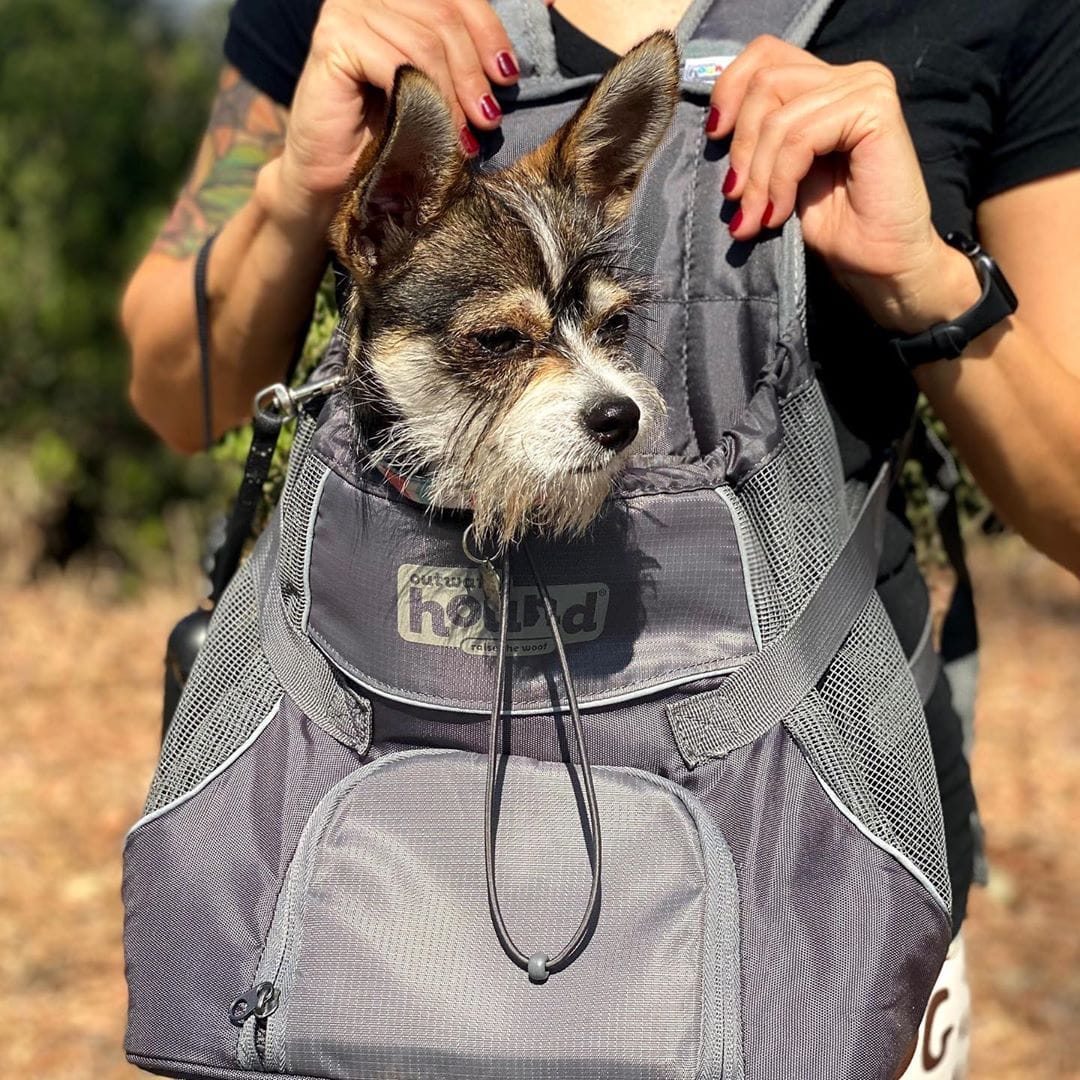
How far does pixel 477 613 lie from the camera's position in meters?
1.82

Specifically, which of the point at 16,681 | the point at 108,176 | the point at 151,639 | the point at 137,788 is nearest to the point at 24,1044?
the point at 137,788

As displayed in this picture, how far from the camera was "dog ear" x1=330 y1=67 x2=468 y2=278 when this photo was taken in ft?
5.89

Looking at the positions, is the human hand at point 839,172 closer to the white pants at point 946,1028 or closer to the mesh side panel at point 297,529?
the mesh side panel at point 297,529

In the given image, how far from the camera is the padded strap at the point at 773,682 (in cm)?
177

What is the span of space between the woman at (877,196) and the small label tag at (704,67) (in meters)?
0.07

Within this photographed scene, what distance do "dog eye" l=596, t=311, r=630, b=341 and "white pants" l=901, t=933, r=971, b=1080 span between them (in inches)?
40.8

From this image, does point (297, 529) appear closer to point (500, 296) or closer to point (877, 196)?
point (500, 296)

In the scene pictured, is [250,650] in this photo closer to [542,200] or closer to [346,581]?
[346,581]

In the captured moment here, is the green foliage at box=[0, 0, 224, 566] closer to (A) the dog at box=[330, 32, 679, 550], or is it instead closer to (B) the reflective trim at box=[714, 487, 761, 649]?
(A) the dog at box=[330, 32, 679, 550]

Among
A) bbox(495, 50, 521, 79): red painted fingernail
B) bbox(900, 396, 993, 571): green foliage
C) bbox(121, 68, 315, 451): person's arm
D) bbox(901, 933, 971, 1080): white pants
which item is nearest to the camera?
bbox(495, 50, 521, 79): red painted fingernail

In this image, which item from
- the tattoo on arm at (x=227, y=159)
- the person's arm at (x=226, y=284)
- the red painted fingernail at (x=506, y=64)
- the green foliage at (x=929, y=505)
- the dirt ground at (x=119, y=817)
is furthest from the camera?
the dirt ground at (x=119, y=817)

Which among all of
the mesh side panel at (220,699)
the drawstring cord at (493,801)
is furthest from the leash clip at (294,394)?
the drawstring cord at (493,801)

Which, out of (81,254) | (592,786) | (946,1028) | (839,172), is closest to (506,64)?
(839,172)

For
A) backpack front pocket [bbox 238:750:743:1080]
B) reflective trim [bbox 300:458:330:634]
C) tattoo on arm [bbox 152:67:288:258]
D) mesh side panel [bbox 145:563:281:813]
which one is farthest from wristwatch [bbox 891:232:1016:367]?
tattoo on arm [bbox 152:67:288:258]
